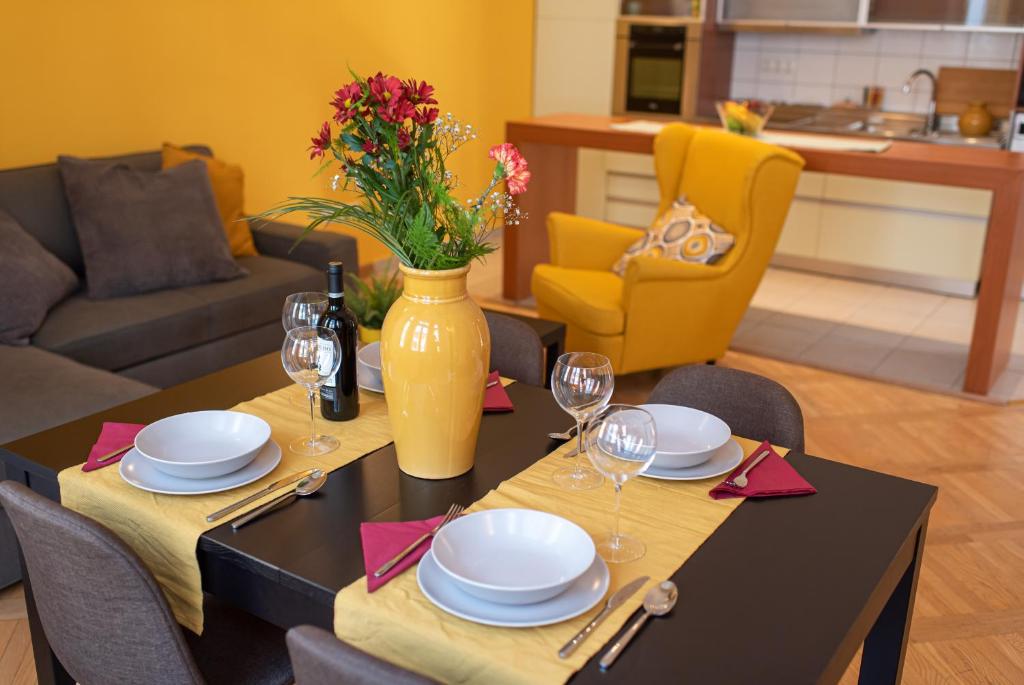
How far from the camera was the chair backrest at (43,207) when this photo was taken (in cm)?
355

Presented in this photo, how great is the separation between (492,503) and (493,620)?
1.15 feet

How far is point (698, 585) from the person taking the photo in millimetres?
1421

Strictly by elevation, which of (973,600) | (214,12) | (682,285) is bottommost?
(973,600)

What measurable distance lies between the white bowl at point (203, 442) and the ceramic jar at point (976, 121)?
494 centimetres

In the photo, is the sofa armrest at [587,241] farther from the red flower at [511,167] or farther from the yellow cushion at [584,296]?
the red flower at [511,167]

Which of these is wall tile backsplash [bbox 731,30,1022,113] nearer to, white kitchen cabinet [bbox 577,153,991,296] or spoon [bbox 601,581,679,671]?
white kitchen cabinet [bbox 577,153,991,296]

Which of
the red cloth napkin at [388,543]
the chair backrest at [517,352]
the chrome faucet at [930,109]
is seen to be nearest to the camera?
the red cloth napkin at [388,543]

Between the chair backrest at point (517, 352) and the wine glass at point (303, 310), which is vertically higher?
the wine glass at point (303, 310)

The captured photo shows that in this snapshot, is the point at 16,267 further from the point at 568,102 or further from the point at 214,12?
the point at 568,102

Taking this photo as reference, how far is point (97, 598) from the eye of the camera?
1.46m

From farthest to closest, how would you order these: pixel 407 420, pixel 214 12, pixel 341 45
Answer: pixel 341 45 → pixel 214 12 → pixel 407 420

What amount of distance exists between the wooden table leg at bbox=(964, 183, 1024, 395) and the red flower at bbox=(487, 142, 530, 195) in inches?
113

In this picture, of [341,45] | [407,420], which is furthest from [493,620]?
[341,45]

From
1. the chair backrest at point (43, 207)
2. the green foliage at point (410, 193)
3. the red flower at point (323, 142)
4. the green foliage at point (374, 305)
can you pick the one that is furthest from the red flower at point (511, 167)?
the chair backrest at point (43, 207)
